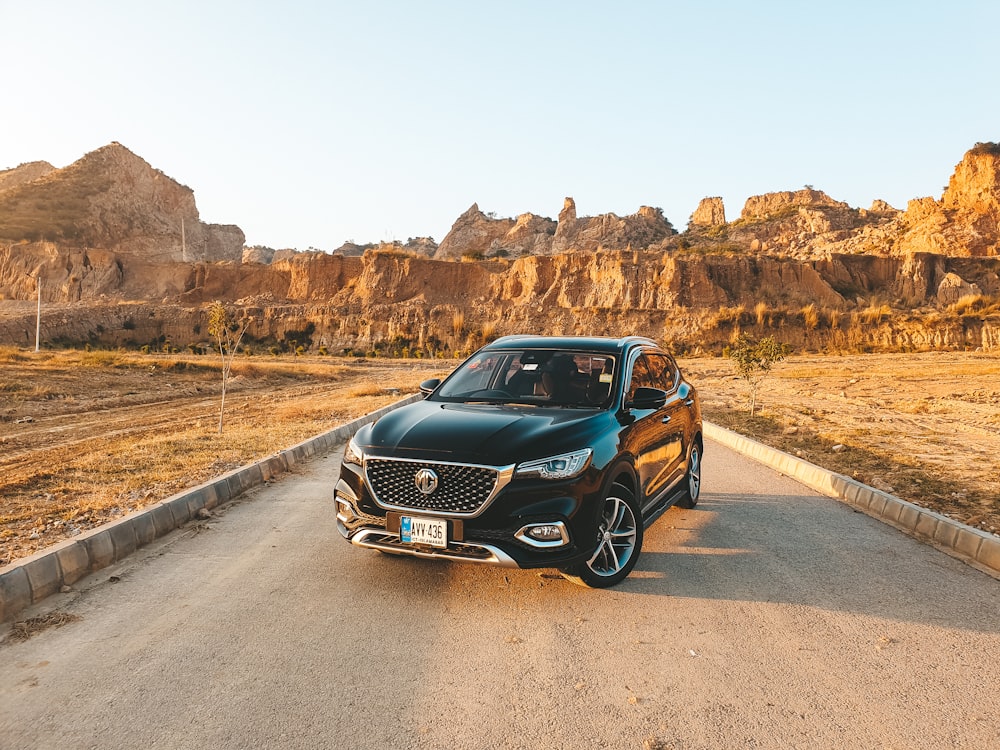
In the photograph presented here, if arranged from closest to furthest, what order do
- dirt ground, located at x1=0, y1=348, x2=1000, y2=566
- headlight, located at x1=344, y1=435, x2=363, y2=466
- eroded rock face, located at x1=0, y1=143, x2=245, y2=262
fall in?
1. headlight, located at x1=344, y1=435, x2=363, y2=466
2. dirt ground, located at x1=0, y1=348, x2=1000, y2=566
3. eroded rock face, located at x1=0, y1=143, x2=245, y2=262

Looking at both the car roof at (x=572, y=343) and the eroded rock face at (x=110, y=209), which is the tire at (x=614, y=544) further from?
the eroded rock face at (x=110, y=209)

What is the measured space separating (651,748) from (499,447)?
1.99 metres

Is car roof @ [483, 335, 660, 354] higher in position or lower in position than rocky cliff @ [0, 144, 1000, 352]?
lower

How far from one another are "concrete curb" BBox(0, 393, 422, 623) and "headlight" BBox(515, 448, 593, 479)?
3099 millimetres

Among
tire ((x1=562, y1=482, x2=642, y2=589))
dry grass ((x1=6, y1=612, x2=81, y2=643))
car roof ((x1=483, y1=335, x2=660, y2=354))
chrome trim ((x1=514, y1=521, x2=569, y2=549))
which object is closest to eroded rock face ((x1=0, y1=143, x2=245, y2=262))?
car roof ((x1=483, y1=335, x2=660, y2=354))

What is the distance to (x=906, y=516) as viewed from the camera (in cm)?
666

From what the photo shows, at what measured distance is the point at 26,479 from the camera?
8.78 meters

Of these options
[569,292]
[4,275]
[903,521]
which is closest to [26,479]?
[903,521]

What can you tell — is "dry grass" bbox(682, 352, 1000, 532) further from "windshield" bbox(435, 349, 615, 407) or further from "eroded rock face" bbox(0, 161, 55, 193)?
"eroded rock face" bbox(0, 161, 55, 193)

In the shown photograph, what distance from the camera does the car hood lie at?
4410 millimetres

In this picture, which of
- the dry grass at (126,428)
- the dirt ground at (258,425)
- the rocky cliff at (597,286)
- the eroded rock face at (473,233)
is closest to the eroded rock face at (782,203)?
the rocky cliff at (597,286)

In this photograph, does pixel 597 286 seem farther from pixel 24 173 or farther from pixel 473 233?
pixel 24 173

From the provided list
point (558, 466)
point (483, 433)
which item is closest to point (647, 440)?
point (558, 466)

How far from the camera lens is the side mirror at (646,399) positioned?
5508 millimetres
